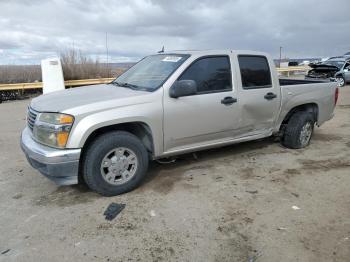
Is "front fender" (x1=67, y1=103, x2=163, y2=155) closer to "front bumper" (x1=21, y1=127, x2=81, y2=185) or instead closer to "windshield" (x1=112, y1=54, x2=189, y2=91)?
"front bumper" (x1=21, y1=127, x2=81, y2=185)

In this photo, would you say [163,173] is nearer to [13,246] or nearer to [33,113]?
[33,113]

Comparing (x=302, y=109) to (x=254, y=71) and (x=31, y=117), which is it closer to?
(x=254, y=71)

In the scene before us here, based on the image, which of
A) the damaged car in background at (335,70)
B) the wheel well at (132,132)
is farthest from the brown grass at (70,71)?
the wheel well at (132,132)

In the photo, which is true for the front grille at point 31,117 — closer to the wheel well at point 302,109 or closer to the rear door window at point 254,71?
the rear door window at point 254,71

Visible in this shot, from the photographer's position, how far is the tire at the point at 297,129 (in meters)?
6.37

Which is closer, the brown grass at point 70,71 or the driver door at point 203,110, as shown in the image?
the driver door at point 203,110

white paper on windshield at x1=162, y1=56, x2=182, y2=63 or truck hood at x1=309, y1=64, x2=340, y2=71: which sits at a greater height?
truck hood at x1=309, y1=64, x2=340, y2=71

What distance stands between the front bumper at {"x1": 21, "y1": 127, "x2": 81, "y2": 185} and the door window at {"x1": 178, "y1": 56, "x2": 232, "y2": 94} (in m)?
1.78

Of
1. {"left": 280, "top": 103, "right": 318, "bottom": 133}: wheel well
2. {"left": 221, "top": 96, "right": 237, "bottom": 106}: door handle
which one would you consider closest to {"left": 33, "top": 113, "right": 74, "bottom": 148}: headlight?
{"left": 221, "top": 96, "right": 237, "bottom": 106}: door handle

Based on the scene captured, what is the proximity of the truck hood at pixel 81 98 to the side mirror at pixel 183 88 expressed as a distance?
36 cm

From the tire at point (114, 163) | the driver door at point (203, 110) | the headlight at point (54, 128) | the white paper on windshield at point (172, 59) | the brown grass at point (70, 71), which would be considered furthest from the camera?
the brown grass at point (70, 71)

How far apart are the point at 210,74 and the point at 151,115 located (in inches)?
46.8

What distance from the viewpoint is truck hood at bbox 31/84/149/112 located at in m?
4.25

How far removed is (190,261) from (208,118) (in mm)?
2321
